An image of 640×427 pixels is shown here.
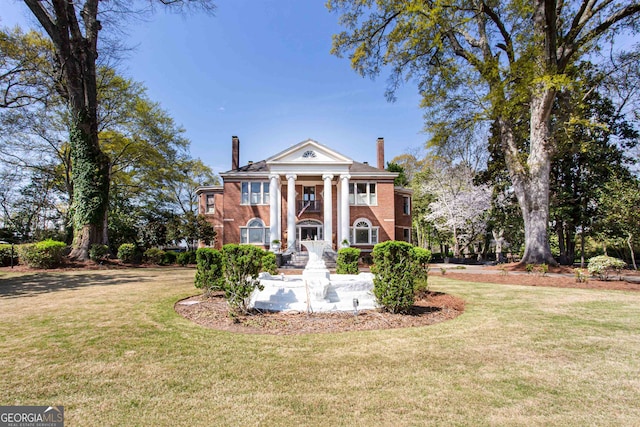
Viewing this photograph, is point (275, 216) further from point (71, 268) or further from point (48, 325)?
point (48, 325)

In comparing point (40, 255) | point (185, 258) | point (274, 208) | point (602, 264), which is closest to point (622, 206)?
point (602, 264)

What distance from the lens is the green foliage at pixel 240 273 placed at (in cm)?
645

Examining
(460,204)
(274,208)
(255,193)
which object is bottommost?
(274,208)

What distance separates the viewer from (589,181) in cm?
2053

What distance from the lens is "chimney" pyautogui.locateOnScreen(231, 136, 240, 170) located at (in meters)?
29.1

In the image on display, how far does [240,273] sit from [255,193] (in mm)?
21247

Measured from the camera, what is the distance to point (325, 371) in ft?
12.4

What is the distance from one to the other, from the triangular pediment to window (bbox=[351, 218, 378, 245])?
18.2 feet

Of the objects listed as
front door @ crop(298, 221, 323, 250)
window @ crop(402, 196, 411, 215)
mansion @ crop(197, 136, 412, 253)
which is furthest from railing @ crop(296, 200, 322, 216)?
window @ crop(402, 196, 411, 215)

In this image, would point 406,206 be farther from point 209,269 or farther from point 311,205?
point 209,269

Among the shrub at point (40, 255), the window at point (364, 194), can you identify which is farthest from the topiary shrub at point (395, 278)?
the window at point (364, 194)

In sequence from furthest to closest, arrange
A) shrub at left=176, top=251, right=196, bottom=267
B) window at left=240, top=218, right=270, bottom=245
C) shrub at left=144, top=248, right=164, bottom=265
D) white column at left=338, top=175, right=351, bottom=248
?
window at left=240, top=218, right=270, bottom=245 < white column at left=338, top=175, right=351, bottom=248 < shrub at left=176, top=251, right=196, bottom=267 < shrub at left=144, top=248, right=164, bottom=265

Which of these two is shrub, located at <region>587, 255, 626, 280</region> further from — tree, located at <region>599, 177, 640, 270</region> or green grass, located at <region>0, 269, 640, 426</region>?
green grass, located at <region>0, 269, 640, 426</region>

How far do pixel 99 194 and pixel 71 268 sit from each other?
189 inches
